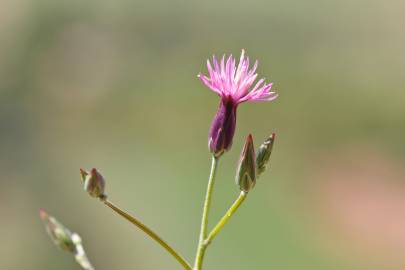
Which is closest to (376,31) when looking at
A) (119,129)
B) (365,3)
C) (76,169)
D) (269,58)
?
(365,3)

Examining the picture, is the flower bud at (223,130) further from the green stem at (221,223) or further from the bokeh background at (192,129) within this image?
the bokeh background at (192,129)

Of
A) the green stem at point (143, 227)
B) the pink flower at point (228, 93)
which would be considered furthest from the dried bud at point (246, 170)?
the green stem at point (143, 227)

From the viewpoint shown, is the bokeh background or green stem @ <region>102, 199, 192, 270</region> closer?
green stem @ <region>102, 199, 192, 270</region>

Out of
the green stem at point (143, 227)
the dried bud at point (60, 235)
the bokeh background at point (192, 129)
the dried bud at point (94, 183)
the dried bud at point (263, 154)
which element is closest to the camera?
the green stem at point (143, 227)

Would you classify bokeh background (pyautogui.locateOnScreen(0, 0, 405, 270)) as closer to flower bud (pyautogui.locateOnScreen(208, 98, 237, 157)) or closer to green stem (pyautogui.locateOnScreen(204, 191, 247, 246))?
flower bud (pyautogui.locateOnScreen(208, 98, 237, 157))

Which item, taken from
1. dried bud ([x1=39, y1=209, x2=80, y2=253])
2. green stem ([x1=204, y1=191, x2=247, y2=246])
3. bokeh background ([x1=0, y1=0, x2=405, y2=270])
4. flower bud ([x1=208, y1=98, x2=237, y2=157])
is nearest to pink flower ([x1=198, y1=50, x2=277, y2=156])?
flower bud ([x1=208, y1=98, x2=237, y2=157])

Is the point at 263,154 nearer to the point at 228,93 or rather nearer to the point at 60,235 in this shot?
the point at 228,93

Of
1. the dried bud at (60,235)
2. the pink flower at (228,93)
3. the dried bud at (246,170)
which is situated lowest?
the dried bud at (60,235)
